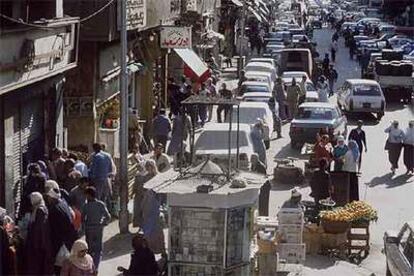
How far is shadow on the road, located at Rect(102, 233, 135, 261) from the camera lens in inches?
637

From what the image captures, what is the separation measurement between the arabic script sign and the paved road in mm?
3758

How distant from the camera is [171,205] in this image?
41.9ft

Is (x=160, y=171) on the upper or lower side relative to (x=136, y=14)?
lower

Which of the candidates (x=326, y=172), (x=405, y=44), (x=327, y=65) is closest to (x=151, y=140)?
(x=326, y=172)

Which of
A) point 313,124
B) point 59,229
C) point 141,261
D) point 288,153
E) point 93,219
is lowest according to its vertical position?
point 288,153

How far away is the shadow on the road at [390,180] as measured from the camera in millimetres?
23219

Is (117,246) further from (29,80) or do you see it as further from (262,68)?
(262,68)

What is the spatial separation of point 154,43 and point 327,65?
49.0 ft

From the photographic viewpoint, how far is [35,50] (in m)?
16.5

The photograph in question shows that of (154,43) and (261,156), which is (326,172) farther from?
(154,43)

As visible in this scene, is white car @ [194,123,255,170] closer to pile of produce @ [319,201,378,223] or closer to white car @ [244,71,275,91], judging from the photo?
pile of produce @ [319,201,378,223]

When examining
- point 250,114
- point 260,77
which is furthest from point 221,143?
point 260,77

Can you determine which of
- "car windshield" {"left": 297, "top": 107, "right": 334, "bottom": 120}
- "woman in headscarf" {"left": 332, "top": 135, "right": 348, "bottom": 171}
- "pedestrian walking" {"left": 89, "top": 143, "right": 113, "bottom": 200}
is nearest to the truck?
"car windshield" {"left": 297, "top": 107, "right": 334, "bottom": 120}

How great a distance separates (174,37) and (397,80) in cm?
1634
